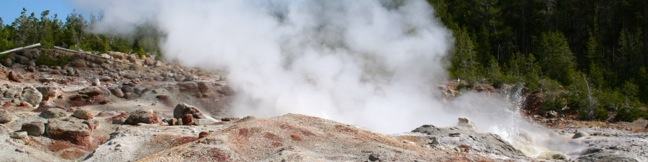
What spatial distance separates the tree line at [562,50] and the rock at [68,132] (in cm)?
2390

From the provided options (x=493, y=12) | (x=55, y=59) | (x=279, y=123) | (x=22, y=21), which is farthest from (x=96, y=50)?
(x=493, y=12)

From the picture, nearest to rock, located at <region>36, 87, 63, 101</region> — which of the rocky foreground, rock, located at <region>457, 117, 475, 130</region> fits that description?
the rocky foreground

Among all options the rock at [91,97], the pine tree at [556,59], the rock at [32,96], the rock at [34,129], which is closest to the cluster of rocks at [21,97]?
the rock at [32,96]

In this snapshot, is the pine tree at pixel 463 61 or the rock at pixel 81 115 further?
the pine tree at pixel 463 61

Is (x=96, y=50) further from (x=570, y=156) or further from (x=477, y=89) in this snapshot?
(x=570, y=156)

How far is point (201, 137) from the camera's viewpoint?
1599 centimetres

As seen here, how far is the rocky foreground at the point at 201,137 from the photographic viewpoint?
585 inches

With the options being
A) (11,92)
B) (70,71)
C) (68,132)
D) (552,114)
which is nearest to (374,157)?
(68,132)

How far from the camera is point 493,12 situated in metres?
60.1

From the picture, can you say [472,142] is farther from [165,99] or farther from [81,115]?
[165,99]

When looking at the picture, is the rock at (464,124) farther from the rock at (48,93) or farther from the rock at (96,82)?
the rock at (96,82)

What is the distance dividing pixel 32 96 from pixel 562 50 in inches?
1254

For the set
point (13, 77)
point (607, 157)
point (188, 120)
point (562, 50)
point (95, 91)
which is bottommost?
point (607, 157)

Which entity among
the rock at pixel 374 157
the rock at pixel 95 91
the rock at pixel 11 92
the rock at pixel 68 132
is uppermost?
the rock at pixel 95 91
